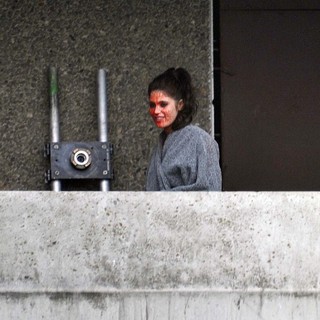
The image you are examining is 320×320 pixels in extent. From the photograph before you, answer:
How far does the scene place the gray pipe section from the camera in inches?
360

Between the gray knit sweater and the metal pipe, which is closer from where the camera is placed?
the gray knit sweater

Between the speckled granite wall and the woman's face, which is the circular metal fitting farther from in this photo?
the woman's face

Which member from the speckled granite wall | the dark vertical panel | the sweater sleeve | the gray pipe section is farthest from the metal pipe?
the sweater sleeve

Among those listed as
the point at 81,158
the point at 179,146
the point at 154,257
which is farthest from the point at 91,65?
the point at 154,257

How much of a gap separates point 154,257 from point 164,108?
2.72ft

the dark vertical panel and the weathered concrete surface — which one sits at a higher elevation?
the dark vertical panel

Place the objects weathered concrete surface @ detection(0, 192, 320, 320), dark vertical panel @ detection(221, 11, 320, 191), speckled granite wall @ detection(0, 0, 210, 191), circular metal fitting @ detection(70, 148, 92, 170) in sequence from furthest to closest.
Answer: dark vertical panel @ detection(221, 11, 320, 191) < speckled granite wall @ detection(0, 0, 210, 191) < circular metal fitting @ detection(70, 148, 92, 170) < weathered concrete surface @ detection(0, 192, 320, 320)

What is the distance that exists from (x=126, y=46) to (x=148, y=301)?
2.43 metres

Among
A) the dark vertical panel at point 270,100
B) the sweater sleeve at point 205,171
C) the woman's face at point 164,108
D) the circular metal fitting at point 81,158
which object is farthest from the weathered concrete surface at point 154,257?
the dark vertical panel at point 270,100

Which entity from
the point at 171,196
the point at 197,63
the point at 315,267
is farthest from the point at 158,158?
the point at 197,63

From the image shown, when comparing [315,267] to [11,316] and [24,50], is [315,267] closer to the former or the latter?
[11,316]

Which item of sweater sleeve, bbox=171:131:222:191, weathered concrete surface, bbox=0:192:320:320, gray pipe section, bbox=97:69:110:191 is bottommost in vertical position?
weathered concrete surface, bbox=0:192:320:320

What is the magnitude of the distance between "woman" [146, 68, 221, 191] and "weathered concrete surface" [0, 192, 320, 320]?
0.85ft

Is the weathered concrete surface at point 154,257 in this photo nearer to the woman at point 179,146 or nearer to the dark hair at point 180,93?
the woman at point 179,146
